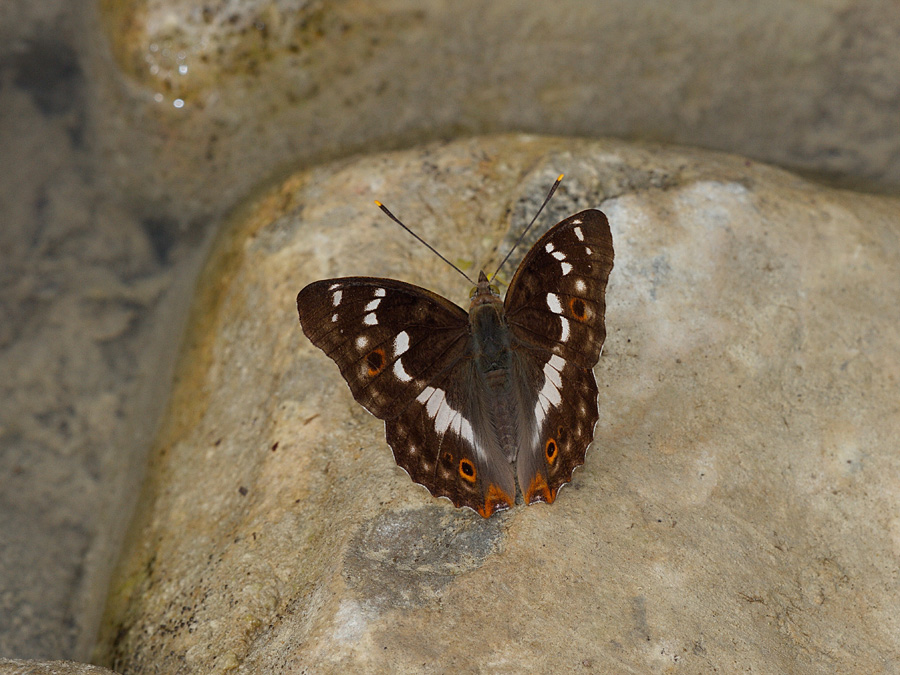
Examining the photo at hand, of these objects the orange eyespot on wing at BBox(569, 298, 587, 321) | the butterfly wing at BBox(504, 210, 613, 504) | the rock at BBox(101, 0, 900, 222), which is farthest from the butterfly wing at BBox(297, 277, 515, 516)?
the rock at BBox(101, 0, 900, 222)

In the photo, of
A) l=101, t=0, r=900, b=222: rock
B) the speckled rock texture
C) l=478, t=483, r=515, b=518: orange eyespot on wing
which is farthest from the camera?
l=101, t=0, r=900, b=222: rock

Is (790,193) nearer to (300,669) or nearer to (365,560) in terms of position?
(365,560)

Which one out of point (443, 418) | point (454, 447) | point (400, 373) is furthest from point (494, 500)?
point (400, 373)

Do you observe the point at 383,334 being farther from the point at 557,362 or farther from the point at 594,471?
the point at 594,471

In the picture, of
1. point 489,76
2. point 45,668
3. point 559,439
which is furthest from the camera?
point 489,76

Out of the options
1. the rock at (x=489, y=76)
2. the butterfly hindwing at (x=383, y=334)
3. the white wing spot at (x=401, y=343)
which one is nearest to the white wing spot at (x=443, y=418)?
the butterfly hindwing at (x=383, y=334)

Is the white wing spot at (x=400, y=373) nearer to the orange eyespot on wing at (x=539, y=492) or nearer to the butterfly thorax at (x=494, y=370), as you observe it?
the butterfly thorax at (x=494, y=370)

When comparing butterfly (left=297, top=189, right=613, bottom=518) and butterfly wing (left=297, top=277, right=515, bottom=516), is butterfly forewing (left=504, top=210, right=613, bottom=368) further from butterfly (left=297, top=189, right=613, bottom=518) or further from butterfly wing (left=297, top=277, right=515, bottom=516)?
butterfly wing (left=297, top=277, right=515, bottom=516)
